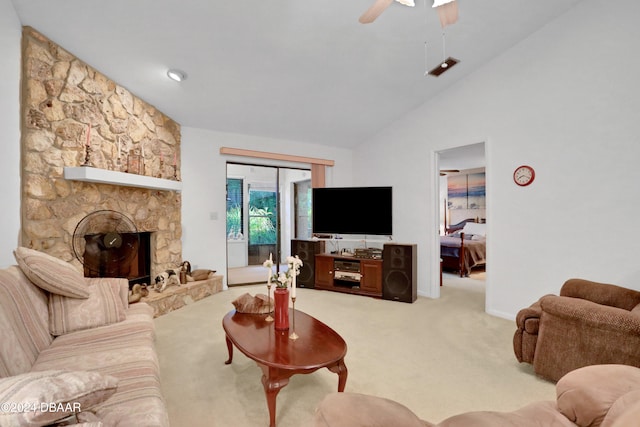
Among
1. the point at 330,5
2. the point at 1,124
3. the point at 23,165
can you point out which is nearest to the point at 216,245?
the point at 23,165

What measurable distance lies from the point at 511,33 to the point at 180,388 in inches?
174

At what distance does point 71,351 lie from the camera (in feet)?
5.35

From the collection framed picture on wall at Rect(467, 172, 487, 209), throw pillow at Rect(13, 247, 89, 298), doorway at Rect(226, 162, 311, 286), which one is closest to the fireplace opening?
throw pillow at Rect(13, 247, 89, 298)

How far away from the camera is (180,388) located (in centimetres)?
202

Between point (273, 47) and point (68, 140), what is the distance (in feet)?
6.83

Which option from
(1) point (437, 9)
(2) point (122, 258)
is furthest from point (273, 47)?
(2) point (122, 258)

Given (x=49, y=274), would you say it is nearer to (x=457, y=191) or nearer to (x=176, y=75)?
(x=176, y=75)

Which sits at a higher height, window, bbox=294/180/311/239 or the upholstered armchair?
window, bbox=294/180/311/239

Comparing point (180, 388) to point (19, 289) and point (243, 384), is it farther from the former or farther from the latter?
point (19, 289)

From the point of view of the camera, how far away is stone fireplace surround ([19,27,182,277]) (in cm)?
241

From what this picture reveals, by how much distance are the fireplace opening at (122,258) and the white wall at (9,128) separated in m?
0.74

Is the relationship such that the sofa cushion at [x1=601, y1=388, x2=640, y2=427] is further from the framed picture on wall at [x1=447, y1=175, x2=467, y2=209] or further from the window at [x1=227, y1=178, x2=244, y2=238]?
the framed picture on wall at [x1=447, y1=175, x2=467, y2=209]

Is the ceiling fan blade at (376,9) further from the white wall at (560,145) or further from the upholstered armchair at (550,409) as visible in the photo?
the white wall at (560,145)

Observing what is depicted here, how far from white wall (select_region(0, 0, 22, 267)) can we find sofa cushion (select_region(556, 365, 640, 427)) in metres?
3.28
